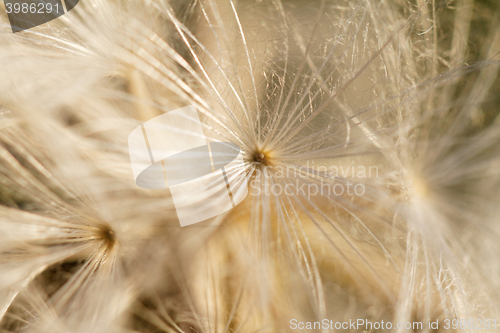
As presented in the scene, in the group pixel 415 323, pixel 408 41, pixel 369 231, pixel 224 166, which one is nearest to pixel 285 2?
pixel 408 41

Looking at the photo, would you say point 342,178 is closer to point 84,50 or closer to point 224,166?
point 224,166
